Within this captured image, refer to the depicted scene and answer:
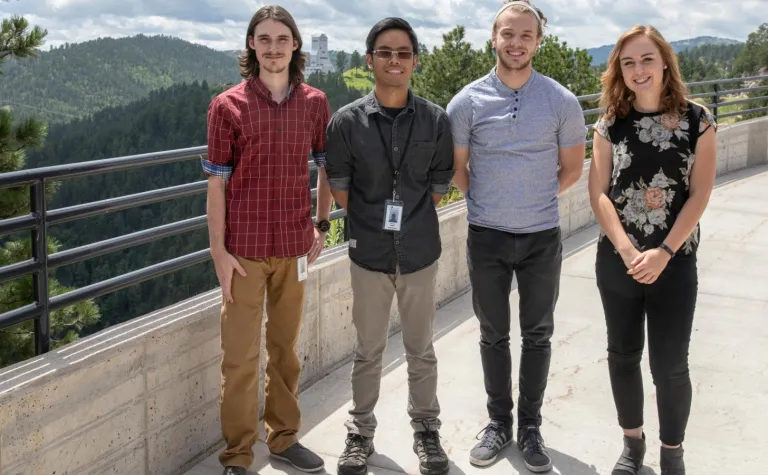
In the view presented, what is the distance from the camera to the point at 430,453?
3490 millimetres

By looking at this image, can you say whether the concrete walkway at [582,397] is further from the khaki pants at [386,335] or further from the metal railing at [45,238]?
the metal railing at [45,238]

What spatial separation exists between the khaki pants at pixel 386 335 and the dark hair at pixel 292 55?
0.86 m

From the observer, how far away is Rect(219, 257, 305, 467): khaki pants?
3.34 m

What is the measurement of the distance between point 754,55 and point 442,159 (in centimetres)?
11595

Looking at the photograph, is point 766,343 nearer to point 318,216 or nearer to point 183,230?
point 318,216

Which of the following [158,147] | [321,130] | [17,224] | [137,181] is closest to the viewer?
[17,224]

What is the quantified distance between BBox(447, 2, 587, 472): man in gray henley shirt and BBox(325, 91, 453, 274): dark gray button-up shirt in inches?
5.4

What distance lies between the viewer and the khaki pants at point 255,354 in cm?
334

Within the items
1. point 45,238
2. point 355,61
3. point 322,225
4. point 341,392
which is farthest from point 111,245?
point 355,61

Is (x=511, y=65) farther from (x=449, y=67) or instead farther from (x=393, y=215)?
(x=449, y=67)

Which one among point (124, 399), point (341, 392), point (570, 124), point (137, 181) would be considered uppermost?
point (570, 124)

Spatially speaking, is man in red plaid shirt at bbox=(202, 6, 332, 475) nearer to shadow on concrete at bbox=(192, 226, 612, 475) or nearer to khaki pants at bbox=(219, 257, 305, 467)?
khaki pants at bbox=(219, 257, 305, 467)

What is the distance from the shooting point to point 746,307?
236 inches

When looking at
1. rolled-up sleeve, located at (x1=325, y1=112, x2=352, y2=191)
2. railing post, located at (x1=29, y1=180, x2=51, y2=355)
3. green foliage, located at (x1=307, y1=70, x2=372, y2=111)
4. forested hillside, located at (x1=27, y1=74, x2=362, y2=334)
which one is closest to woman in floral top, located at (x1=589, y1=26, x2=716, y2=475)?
rolled-up sleeve, located at (x1=325, y1=112, x2=352, y2=191)
